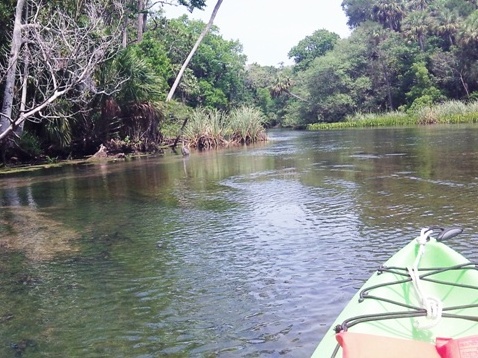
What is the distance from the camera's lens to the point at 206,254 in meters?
6.13

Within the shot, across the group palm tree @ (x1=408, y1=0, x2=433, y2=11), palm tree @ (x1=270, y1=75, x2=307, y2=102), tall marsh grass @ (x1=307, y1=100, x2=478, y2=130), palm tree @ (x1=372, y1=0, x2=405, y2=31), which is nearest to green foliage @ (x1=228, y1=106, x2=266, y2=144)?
tall marsh grass @ (x1=307, y1=100, x2=478, y2=130)

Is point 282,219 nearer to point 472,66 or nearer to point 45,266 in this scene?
point 45,266

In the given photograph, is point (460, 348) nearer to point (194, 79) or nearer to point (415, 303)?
point (415, 303)

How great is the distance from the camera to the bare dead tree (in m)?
15.0

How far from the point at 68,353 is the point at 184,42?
3778 centimetres

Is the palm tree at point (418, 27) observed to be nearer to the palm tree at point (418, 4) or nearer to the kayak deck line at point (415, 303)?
the palm tree at point (418, 4)

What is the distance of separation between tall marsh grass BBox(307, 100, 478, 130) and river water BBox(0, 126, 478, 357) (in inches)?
989

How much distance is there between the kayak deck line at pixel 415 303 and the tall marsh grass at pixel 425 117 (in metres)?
32.7

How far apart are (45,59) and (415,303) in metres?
13.6

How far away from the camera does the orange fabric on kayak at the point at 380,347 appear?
2410mm

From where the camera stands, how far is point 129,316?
436cm

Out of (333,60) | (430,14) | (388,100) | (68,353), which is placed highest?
(430,14)

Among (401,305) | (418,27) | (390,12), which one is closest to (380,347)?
(401,305)

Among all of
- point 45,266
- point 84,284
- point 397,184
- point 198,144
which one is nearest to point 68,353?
point 84,284
